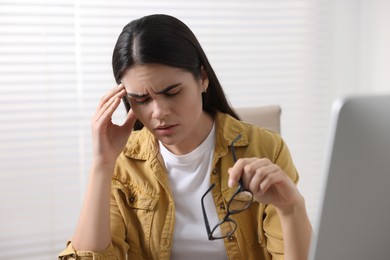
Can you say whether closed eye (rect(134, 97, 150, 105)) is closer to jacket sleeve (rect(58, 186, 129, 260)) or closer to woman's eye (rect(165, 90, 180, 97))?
woman's eye (rect(165, 90, 180, 97))

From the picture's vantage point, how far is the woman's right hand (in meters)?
1.54

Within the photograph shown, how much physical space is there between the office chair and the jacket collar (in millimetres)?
159

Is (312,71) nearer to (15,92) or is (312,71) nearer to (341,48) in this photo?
(341,48)

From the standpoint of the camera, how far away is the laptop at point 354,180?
2.56ft

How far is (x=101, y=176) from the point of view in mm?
1541

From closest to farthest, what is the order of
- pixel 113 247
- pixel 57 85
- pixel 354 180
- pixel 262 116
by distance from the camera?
pixel 354 180 < pixel 113 247 < pixel 262 116 < pixel 57 85

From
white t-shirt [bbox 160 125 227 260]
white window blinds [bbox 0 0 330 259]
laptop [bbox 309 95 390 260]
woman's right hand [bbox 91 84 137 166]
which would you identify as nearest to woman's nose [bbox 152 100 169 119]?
woman's right hand [bbox 91 84 137 166]

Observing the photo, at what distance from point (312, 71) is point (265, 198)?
74.4 inches

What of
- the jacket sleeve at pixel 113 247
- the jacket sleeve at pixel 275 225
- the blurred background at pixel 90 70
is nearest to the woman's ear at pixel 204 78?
the jacket sleeve at pixel 275 225

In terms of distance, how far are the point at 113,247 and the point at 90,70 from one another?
1198 mm

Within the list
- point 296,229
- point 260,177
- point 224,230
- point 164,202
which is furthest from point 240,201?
point 260,177

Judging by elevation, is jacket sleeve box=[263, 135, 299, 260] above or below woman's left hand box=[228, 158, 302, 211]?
below

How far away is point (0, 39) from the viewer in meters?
2.45

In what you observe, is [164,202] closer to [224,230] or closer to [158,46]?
[224,230]
